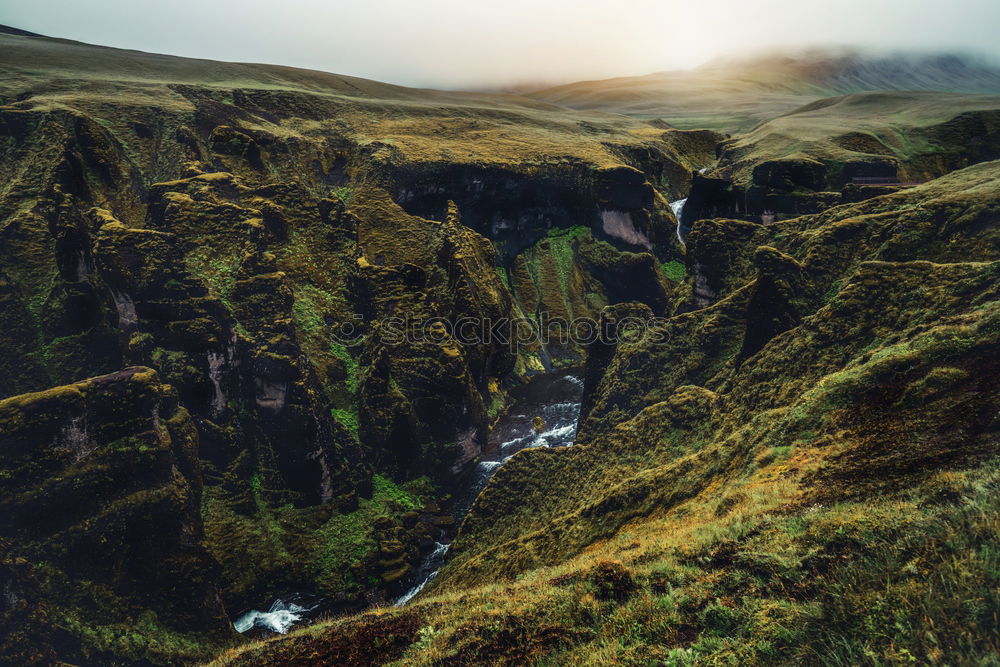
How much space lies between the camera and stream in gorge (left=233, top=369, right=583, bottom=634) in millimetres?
34219

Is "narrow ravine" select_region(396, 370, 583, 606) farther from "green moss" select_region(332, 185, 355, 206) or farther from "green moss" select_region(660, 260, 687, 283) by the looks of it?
"green moss" select_region(332, 185, 355, 206)

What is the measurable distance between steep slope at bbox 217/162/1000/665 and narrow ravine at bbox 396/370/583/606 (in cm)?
1018

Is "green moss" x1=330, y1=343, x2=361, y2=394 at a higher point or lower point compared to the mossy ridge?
lower

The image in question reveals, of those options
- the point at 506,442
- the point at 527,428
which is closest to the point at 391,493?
the point at 506,442

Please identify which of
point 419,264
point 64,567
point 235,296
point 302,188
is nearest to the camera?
point 64,567

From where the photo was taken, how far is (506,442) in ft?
177

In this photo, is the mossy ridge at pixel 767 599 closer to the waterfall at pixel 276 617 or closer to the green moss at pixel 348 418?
the waterfall at pixel 276 617

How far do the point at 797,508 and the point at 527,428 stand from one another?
45.4 m

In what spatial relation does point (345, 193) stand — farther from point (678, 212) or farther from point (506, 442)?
point (678, 212)

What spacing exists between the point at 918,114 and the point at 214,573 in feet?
491

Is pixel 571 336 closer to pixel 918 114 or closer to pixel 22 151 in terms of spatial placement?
pixel 22 151

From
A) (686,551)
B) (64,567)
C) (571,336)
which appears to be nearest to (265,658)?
(686,551)

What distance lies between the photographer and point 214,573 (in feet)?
107

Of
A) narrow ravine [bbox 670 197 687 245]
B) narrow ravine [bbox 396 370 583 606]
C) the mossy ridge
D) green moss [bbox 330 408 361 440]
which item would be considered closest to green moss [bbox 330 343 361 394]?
green moss [bbox 330 408 361 440]
